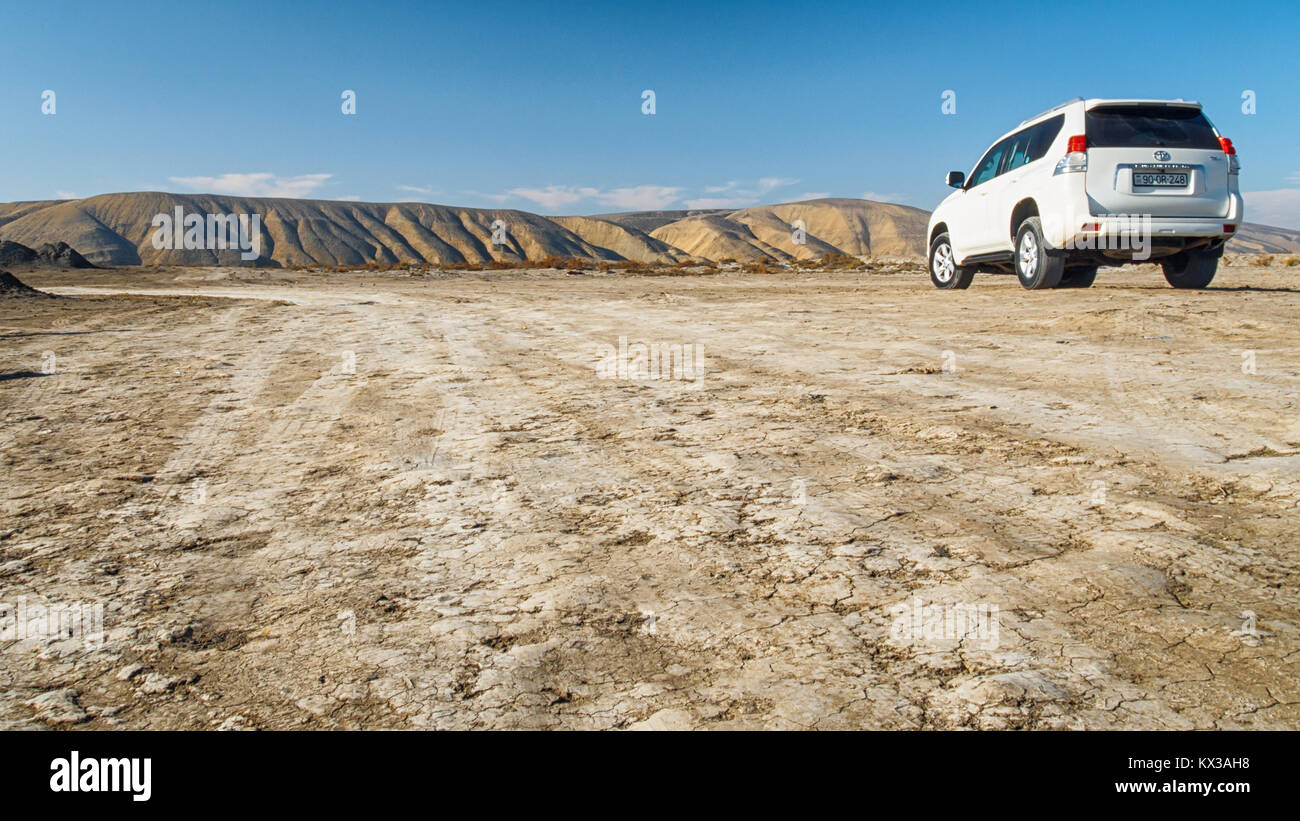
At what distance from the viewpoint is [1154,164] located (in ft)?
26.2

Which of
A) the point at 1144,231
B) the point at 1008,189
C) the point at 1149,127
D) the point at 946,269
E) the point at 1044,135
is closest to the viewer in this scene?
the point at 1144,231

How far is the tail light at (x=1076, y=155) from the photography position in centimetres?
808

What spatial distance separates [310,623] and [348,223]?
16987 cm

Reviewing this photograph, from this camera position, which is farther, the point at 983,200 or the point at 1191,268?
the point at 983,200

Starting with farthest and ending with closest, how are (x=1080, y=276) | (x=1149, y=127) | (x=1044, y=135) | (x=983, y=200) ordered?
(x=1080, y=276)
(x=983, y=200)
(x=1044, y=135)
(x=1149, y=127)

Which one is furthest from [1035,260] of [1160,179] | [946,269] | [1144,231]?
[946,269]

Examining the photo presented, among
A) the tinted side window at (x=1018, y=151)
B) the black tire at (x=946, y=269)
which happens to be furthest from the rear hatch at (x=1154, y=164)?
the black tire at (x=946, y=269)

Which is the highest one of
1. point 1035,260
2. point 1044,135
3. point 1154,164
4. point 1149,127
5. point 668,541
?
point 1044,135

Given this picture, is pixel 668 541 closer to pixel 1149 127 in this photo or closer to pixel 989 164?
pixel 1149 127

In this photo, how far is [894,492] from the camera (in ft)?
9.95

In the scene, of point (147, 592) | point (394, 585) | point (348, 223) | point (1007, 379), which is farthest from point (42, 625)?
point (348, 223)

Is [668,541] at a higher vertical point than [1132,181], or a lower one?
lower

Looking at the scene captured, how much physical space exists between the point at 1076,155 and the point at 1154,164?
76 cm
